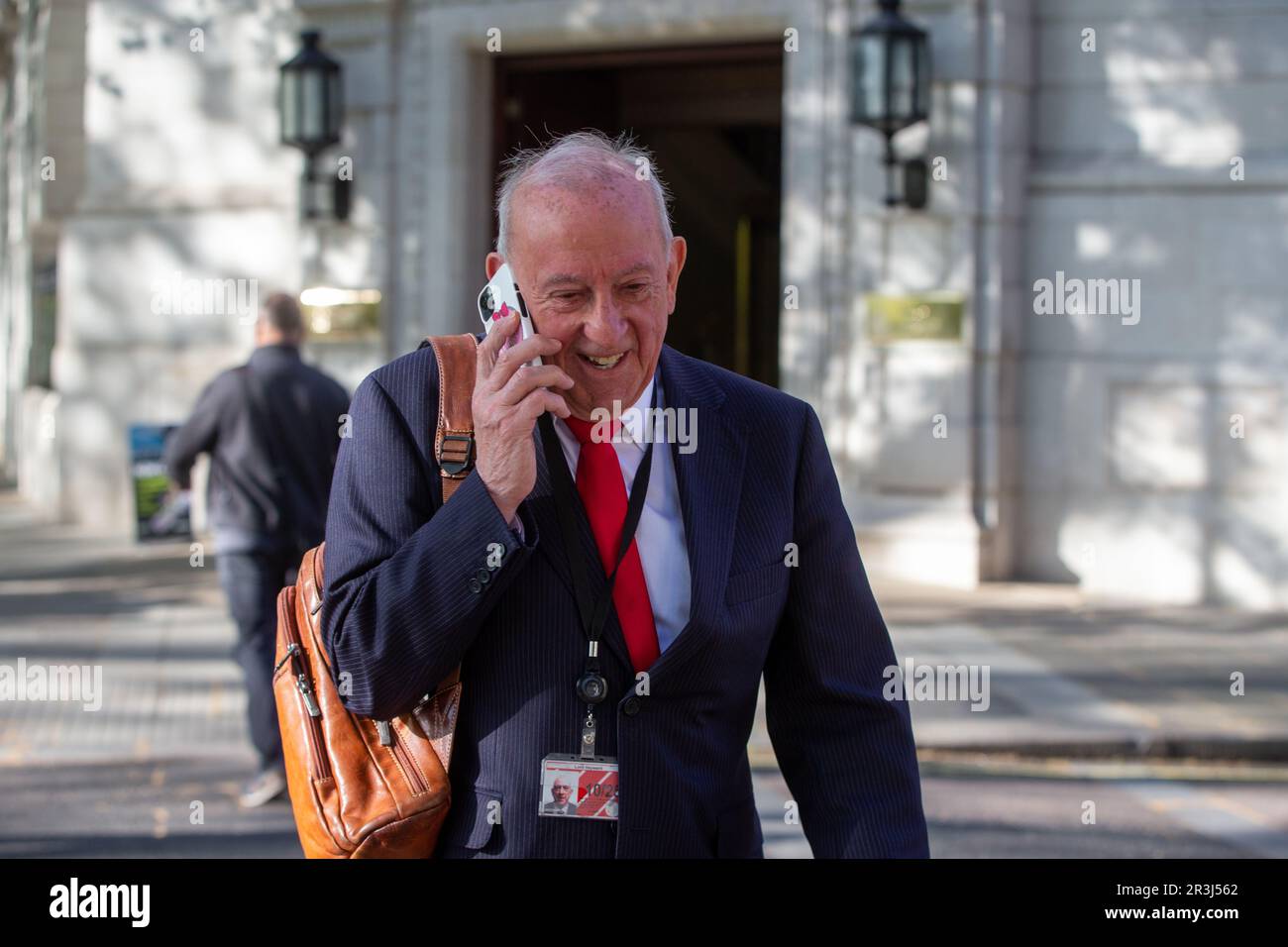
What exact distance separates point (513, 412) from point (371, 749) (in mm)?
533

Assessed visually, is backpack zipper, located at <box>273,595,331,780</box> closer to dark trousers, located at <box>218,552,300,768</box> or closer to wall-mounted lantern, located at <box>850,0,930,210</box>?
dark trousers, located at <box>218,552,300,768</box>

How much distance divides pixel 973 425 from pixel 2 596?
7.20 m

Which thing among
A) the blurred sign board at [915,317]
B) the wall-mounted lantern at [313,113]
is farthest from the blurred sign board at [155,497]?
the blurred sign board at [915,317]

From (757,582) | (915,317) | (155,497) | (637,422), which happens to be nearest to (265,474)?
(155,497)

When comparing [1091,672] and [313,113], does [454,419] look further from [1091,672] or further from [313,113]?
[313,113]

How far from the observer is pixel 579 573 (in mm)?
2367

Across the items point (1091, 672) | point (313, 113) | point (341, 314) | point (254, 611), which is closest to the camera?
point (254, 611)

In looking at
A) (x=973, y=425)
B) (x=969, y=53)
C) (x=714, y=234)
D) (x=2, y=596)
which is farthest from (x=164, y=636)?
(x=714, y=234)

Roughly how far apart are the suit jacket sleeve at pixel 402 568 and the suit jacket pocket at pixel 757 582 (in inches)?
12.9

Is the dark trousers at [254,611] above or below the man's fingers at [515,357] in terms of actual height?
below

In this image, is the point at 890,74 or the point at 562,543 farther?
the point at 890,74

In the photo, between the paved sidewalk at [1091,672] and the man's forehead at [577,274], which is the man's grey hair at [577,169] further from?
the paved sidewalk at [1091,672]

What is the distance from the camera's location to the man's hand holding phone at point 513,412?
7.50 ft
